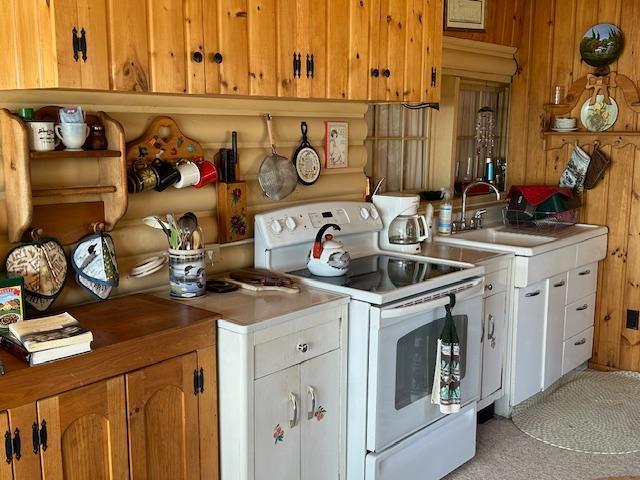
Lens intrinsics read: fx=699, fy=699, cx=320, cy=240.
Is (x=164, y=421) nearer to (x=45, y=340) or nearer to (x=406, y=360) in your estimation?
(x=45, y=340)

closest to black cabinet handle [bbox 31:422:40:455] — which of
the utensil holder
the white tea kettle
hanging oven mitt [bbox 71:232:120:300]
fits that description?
hanging oven mitt [bbox 71:232:120:300]

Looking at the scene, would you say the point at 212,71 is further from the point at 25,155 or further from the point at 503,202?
the point at 503,202

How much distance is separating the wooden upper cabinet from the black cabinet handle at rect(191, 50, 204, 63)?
0.32 meters

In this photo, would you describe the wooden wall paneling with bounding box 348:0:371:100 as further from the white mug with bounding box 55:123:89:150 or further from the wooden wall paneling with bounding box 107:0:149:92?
the white mug with bounding box 55:123:89:150

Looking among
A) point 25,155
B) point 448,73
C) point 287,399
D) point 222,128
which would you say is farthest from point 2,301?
point 448,73

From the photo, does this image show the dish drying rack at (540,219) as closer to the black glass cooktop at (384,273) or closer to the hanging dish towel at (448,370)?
the black glass cooktop at (384,273)

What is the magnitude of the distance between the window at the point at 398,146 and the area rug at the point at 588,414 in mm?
1423

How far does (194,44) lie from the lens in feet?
7.45

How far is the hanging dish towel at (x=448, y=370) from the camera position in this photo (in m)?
2.75

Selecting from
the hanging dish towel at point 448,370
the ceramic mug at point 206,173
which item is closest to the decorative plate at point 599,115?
the hanging dish towel at point 448,370

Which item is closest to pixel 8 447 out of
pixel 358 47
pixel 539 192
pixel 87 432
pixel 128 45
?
pixel 87 432

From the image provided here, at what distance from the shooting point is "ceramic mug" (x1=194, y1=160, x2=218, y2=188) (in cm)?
268

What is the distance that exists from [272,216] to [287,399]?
84cm

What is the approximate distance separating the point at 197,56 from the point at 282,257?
3.23 feet
